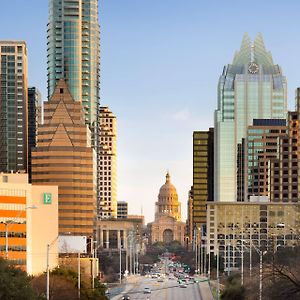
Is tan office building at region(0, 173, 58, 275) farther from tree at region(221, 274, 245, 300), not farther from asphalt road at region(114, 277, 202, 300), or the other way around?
tree at region(221, 274, 245, 300)

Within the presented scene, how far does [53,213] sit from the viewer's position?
509ft

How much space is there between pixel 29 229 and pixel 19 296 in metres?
80.4

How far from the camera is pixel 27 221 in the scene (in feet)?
468

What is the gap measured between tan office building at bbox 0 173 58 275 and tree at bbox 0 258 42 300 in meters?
64.4

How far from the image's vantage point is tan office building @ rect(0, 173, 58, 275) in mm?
138625

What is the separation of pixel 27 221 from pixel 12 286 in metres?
79.7

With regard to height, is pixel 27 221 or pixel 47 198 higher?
pixel 47 198

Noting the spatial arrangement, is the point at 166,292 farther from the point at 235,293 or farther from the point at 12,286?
the point at 12,286

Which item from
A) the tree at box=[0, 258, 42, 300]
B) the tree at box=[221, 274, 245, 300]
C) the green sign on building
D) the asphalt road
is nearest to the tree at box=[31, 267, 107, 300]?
the tree at box=[221, 274, 245, 300]

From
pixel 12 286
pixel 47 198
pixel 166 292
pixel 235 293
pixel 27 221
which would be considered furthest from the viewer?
pixel 166 292

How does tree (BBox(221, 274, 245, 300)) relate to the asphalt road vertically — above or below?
above

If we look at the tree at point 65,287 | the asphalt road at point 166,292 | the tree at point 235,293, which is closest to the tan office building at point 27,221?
the asphalt road at point 166,292

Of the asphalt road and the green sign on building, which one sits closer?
the green sign on building

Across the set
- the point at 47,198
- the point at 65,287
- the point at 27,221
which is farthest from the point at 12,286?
the point at 47,198
